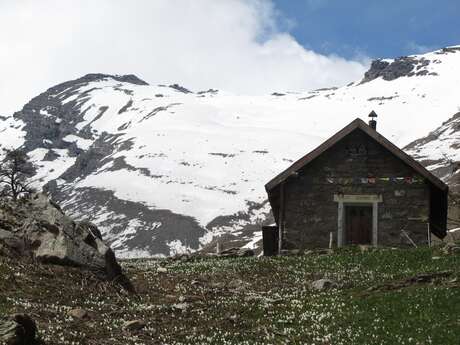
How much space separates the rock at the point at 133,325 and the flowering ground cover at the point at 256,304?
0.53 ft

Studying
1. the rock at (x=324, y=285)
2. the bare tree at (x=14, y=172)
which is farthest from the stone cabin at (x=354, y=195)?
the bare tree at (x=14, y=172)

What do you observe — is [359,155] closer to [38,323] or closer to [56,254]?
[56,254]

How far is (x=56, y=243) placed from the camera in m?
23.9

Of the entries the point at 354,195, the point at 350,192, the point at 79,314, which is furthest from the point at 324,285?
the point at 350,192

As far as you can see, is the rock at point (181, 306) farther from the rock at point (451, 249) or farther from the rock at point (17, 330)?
the rock at point (451, 249)

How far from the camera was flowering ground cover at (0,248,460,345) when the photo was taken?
53.1 feet

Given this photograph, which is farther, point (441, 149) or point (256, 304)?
point (441, 149)

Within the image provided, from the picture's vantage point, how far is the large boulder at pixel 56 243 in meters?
23.6

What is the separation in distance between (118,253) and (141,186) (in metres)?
55.6

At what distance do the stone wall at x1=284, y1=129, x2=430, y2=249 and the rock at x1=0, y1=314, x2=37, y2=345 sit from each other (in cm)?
2380

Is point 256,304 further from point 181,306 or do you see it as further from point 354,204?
point 354,204

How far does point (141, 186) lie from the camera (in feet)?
571

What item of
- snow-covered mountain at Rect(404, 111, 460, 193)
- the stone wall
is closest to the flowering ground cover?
the stone wall

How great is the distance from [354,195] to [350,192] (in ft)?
1.02
